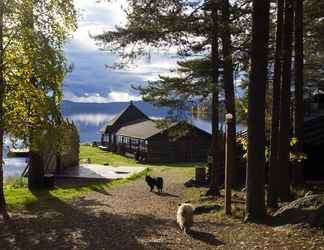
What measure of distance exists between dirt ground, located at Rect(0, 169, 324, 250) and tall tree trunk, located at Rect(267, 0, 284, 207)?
2310 millimetres

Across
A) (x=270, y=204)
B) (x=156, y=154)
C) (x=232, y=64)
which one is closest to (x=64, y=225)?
(x=270, y=204)

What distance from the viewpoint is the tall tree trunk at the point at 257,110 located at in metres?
14.6

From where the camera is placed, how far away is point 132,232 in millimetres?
14539

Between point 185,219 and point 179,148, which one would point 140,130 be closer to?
point 179,148

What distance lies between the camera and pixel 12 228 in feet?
50.7

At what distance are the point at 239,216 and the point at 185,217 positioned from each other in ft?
8.77

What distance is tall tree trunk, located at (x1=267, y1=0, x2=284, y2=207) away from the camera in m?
17.4

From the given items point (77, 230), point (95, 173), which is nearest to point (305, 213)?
point (77, 230)

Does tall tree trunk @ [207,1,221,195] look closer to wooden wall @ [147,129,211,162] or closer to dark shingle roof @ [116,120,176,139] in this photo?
dark shingle roof @ [116,120,176,139]

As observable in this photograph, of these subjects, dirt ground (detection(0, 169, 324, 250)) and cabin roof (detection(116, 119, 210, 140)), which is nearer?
dirt ground (detection(0, 169, 324, 250))

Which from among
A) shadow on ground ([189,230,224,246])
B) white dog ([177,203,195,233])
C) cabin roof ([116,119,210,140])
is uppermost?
cabin roof ([116,119,210,140])

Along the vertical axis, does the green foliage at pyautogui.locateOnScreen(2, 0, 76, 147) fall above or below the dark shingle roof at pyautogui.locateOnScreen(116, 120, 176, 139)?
above

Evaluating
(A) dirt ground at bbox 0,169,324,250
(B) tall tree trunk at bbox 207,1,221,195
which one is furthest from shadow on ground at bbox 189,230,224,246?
(B) tall tree trunk at bbox 207,1,221,195

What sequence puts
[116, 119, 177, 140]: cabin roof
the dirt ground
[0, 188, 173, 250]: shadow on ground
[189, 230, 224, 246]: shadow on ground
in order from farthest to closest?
[116, 119, 177, 140]: cabin roof < [0, 188, 173, 250]: shadow on ground < [189, 230, 224, 246]: shadow on ground < the dirt ground
